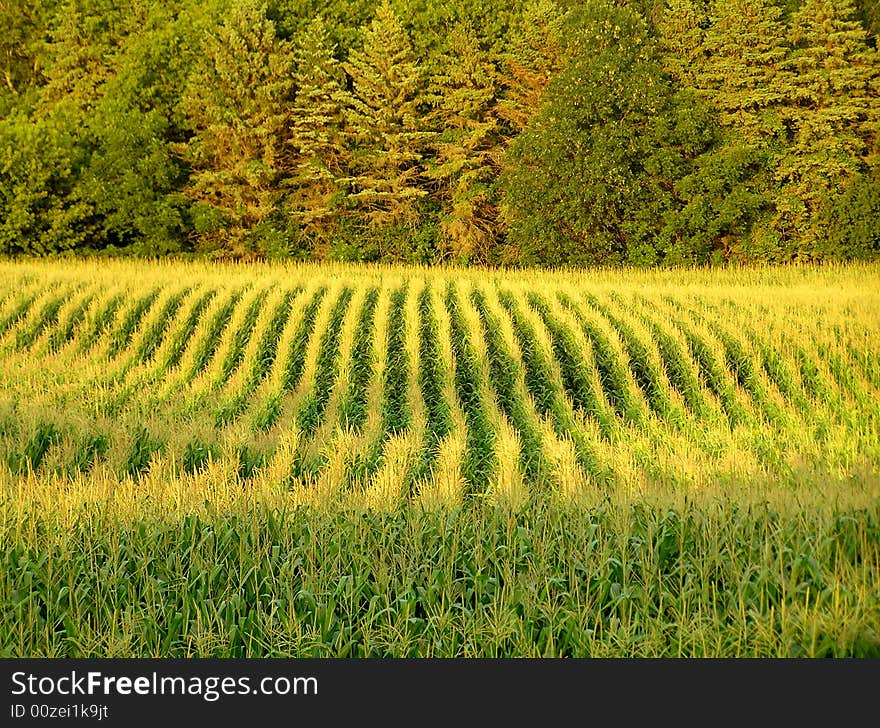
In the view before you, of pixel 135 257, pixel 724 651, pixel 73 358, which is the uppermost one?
pixel 135 257

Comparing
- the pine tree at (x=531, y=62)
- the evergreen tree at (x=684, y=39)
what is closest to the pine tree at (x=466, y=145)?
the pine tree at (x=531, y=62)

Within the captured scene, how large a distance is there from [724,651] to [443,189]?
14.1 meters

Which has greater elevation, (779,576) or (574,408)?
(574,408)

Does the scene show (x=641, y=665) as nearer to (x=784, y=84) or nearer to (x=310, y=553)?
(x=310, y=553)

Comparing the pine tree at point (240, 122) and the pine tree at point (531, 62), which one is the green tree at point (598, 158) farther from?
the pine tree at point (240, 122)

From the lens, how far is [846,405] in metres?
5.66

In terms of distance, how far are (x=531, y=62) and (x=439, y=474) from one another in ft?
45.0

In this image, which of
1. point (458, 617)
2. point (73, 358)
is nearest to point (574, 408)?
point (73, 358)

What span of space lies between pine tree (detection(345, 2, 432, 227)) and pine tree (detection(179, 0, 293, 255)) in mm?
1281

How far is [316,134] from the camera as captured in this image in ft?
53.8

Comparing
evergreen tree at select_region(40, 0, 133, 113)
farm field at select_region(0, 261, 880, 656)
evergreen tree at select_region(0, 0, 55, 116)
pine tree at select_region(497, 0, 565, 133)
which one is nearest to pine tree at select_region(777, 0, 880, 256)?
farm field at select_region(0, 261, 880, 656)

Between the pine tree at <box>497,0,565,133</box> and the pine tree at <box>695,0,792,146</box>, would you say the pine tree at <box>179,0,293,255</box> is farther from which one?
the pine tree at <box>695,0,792,146</box>

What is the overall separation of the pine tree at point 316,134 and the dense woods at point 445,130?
0.05m

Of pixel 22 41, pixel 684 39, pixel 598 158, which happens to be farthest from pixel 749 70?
pixel 22 41
